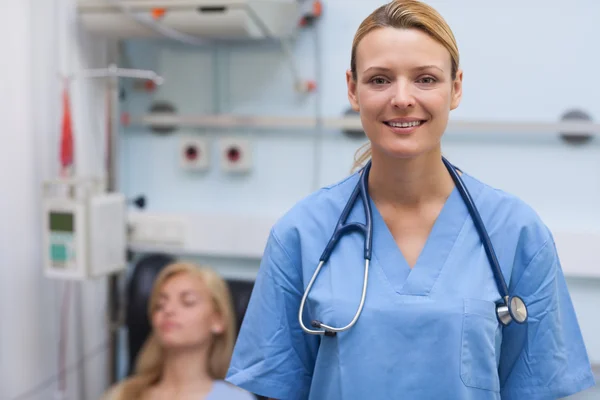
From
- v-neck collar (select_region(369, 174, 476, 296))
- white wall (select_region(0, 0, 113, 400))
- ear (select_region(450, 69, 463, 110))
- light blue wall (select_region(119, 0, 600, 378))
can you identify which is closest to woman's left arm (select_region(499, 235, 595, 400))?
v-neck collar (select_region(369, 174, 476, 296))

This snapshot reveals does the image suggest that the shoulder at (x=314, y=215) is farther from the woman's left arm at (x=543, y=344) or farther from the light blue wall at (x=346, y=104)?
the light blue wall at (x=346, y=104)

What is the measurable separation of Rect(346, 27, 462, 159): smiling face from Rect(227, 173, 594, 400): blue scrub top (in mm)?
156

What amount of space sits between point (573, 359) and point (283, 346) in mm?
450

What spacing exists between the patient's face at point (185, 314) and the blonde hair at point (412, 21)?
1128 mm

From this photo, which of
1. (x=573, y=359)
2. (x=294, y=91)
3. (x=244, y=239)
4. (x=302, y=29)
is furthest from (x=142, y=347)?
(x=573, y=359)

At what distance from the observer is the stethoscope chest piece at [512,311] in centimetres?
91

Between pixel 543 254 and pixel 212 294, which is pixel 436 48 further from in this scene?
pixel 212 294

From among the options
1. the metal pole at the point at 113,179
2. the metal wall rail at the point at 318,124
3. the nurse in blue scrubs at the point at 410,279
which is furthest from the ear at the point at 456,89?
the metal pole at the point at 113,179

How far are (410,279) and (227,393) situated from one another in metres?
1.02

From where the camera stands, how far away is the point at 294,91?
7.02 feet

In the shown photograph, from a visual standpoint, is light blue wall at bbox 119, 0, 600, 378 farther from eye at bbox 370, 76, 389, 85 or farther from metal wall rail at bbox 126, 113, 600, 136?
eye at bbox 370, 76, 389, 85

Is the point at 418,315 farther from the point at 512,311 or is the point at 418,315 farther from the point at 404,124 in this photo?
the point at 404,124

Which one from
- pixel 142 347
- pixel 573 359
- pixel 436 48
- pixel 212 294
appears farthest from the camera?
pixel 142 347

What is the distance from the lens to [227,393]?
6.02ft
